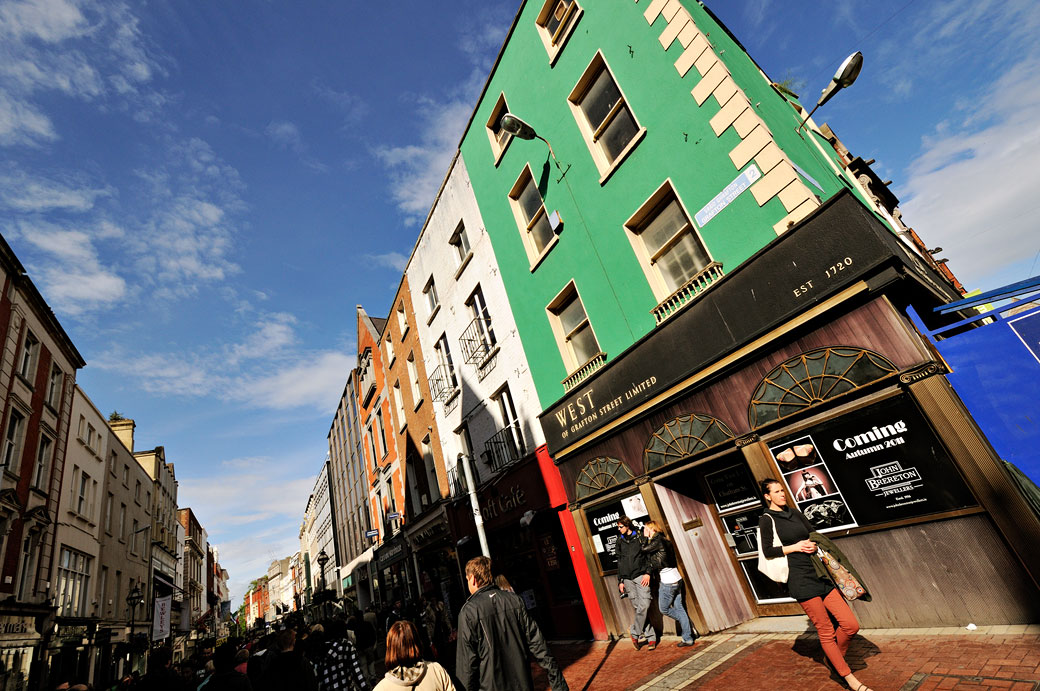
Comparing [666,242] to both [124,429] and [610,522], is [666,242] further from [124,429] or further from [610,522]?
[124,429]

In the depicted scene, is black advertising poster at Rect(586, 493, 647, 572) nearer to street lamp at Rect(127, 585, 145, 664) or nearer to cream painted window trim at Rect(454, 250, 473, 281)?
cream painted window trim at Rect(454, 250, 473, 281)

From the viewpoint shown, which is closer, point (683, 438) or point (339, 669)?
point (339, 669)

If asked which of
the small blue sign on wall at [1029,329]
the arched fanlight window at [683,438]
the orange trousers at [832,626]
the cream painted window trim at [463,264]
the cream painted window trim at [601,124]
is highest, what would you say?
the cream painted window trim at [463,264]

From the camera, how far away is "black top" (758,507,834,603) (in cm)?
449

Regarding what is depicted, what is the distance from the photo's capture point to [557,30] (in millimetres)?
11703

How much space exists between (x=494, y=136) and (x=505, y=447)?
9739 mm

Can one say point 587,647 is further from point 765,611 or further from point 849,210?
point 849,210

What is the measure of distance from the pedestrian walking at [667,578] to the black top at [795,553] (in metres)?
3.27

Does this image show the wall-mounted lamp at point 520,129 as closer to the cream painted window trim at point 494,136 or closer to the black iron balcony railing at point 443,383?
the cream painted window trim at point 494,136

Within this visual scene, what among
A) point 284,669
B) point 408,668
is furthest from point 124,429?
point 408,668

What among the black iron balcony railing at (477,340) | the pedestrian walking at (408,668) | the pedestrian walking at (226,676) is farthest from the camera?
the black iron balcony railing at (477,340)

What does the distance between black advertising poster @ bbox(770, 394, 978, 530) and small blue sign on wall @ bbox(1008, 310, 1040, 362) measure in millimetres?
1323

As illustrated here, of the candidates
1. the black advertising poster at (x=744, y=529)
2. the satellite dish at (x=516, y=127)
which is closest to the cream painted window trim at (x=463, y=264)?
the satellite dish at (x=516, y=127)

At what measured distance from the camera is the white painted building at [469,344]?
13742 millimetres
